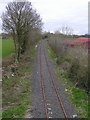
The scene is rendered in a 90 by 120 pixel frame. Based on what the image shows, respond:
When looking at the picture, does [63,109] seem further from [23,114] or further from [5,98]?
[5,98]

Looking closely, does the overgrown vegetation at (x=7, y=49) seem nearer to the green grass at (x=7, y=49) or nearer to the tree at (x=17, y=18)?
the green grass at (x=7, y=49)

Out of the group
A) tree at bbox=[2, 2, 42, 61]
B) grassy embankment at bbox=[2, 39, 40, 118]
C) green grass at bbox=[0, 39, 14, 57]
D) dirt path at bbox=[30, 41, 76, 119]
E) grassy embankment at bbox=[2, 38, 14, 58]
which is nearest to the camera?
grassy embankment at bbox=[2, 39, 40, 118]

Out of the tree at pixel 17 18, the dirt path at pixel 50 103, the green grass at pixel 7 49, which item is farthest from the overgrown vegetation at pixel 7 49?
the dirt path at pixel 50 103

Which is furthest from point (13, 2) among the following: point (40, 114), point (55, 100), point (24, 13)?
point (40, 114)

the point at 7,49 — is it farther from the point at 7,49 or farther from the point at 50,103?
the point at 50,103

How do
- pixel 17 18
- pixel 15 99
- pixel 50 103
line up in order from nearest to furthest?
pixel 50 103, pixel 15 99, pixel 17 18

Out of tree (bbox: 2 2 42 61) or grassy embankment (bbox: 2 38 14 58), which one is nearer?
tree (bbox: 2 2 42 61)

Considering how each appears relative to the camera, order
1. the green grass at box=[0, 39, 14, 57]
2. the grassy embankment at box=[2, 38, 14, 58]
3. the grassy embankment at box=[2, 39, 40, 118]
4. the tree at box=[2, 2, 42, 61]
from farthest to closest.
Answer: the green grass at box=[0, 39, 14, 57] → the grassy embankment at box=[2, 38, 14, 58] → the tree at box=[2, 2, 42, 61] → the grassy embankment at box=[2, 39, 40, 118]

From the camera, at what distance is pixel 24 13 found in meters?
20.9

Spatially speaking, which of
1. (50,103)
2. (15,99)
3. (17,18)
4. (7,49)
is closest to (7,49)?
(7,49)

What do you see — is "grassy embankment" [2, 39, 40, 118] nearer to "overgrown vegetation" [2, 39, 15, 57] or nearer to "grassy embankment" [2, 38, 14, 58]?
"grassy embankment" [2, 38, 14, 58]

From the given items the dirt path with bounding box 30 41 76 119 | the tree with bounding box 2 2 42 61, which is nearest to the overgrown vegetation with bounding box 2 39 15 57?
the tree with bounding box 2 2 42 61

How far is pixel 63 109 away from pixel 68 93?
3.07m

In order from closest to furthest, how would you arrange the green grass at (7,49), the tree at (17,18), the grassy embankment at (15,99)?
1. the grassy embankment at (15,99)
2. the tree at (17,18)
3. the green grass at (7,49)
